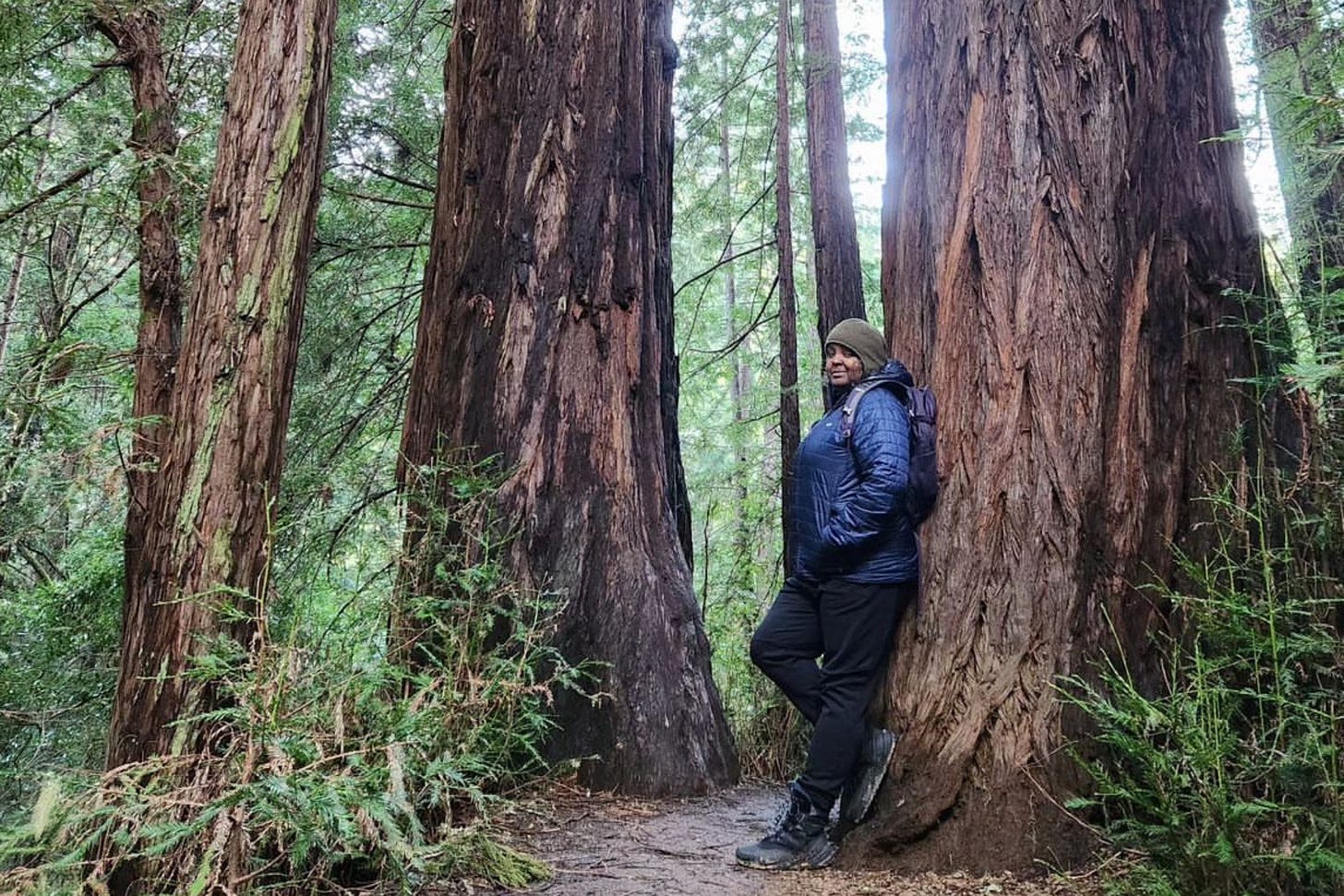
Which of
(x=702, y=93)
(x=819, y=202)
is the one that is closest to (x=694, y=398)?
(x=702, y=93)

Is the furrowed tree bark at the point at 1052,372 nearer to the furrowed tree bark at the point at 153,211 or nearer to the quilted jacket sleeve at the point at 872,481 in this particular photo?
the quilted jacket sleeve at the point at 872,481

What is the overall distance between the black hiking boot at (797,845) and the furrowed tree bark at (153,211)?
171 inches

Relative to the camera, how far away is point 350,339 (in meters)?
8.28

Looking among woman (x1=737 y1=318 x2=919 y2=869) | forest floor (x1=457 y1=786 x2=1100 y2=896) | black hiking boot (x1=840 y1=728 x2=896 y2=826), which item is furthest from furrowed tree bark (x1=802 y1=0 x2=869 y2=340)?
black hiking boot (x1=840 y1=728 x2=896 y2=826)

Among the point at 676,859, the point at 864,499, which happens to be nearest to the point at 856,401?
the point at 864,499

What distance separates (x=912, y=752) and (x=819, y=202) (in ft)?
18.9

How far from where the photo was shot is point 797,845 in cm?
355

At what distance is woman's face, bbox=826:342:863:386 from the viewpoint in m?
4.10

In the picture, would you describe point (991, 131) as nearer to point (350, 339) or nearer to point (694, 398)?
point (350, 339)

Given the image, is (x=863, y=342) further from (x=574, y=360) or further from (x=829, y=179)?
(x=829, y=179)

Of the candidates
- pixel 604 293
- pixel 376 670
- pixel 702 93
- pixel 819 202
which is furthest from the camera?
pixel 702 93

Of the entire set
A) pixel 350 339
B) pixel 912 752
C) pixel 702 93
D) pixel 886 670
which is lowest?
pixel 912 752

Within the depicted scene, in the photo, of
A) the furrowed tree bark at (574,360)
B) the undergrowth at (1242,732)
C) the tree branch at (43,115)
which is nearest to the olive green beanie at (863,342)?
the undergrowth at (1242,732)

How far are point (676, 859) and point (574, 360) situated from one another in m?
2.87
